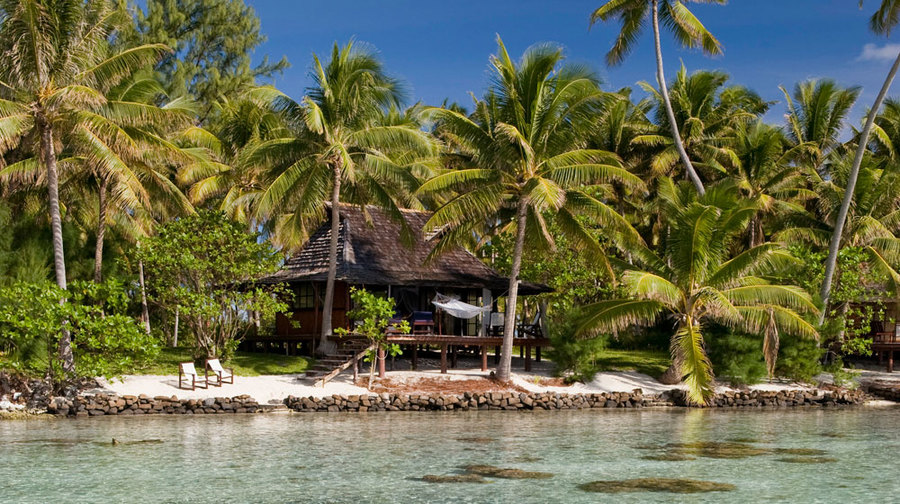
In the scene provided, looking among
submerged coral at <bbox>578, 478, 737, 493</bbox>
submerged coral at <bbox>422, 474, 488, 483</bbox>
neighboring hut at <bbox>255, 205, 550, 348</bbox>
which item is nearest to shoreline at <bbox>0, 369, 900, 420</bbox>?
neighboring hut at <bbox>255, 205, 550, 348</bbox>

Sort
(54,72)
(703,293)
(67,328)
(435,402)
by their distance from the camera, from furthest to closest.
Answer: (703,293) < (435,402) < (54,72) < (67,328)

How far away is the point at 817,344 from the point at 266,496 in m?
19.4

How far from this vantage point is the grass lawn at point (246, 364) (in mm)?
22828

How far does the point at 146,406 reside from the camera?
1995 centimetres

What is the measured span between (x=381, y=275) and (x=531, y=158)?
5650 mm

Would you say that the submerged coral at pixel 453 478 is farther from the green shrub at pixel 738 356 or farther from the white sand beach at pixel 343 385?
the green shrub at pixel 738 356

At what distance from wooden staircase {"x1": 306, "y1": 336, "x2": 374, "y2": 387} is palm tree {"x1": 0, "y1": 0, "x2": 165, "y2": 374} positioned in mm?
5787

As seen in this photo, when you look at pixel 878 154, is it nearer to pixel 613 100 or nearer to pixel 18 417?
pixel 613 100

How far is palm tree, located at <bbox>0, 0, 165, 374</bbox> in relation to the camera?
20.0 meters

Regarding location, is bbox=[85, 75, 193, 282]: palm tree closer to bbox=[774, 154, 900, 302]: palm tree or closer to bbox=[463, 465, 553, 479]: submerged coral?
bbox=[463, 465, 553, 479]: submerged coral

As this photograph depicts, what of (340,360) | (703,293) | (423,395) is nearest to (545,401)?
(423,395)

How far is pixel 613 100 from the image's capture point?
75.0 feet

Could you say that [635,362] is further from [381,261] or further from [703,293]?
[381,261]

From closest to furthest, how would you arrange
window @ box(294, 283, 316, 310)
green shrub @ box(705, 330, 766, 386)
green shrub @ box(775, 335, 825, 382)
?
green shrub @ box(705, 330, 766, 386) < green shrub @ box(775, 335, 825, 382) < window @ box(294, 283, 316, 310)
